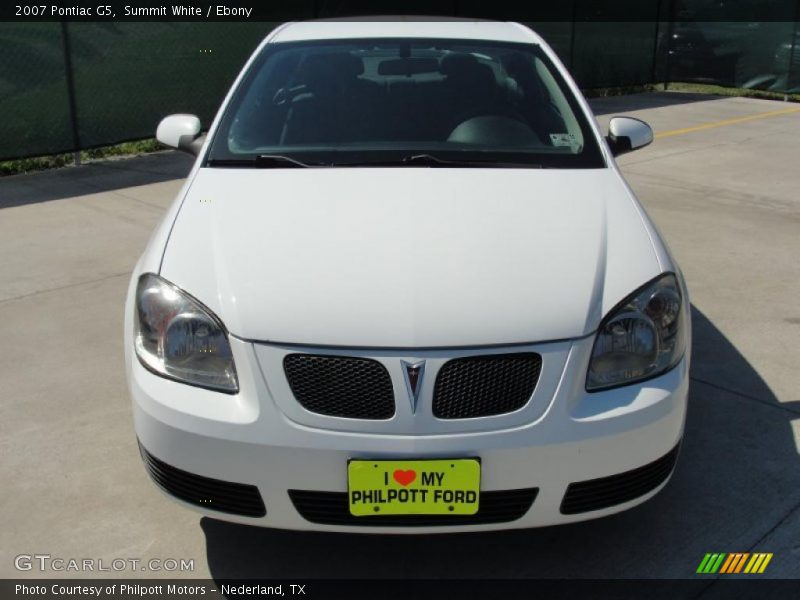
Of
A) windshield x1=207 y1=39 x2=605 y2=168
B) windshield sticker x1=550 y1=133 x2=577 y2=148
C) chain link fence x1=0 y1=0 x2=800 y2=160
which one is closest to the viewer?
windshield x1=207 y1=39 x2=605 y2=168

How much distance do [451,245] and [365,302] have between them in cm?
39

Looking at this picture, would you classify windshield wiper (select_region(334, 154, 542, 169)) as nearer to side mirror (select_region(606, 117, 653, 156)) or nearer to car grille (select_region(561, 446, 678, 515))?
side mirror (select_region(606, 117, 653, 156))

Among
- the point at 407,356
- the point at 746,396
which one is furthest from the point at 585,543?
the point at 746,396

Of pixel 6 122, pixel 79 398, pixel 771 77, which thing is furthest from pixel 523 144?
pixel 771 77

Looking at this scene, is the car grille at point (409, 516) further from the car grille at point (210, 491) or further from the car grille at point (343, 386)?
the car grille at point (343, 386)

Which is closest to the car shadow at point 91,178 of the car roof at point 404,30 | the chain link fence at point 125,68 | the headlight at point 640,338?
the chain link fence at point 125,68

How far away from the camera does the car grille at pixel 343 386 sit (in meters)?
2.19

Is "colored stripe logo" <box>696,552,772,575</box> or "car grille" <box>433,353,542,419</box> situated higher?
"car grille" <box>433,353,542,419</box>

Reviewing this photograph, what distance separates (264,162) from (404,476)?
1.47 metres

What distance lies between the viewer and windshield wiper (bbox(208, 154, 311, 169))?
3.14 meters

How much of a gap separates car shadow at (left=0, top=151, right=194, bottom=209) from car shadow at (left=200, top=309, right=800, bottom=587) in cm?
541

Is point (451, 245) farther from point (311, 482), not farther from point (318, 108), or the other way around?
point (318, 108)

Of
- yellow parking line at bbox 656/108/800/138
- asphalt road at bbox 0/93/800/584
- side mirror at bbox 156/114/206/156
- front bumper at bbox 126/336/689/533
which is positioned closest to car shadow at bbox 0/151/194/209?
asphalt road at bbox 0/93/800/584

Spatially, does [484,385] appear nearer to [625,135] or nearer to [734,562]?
[734,562]
